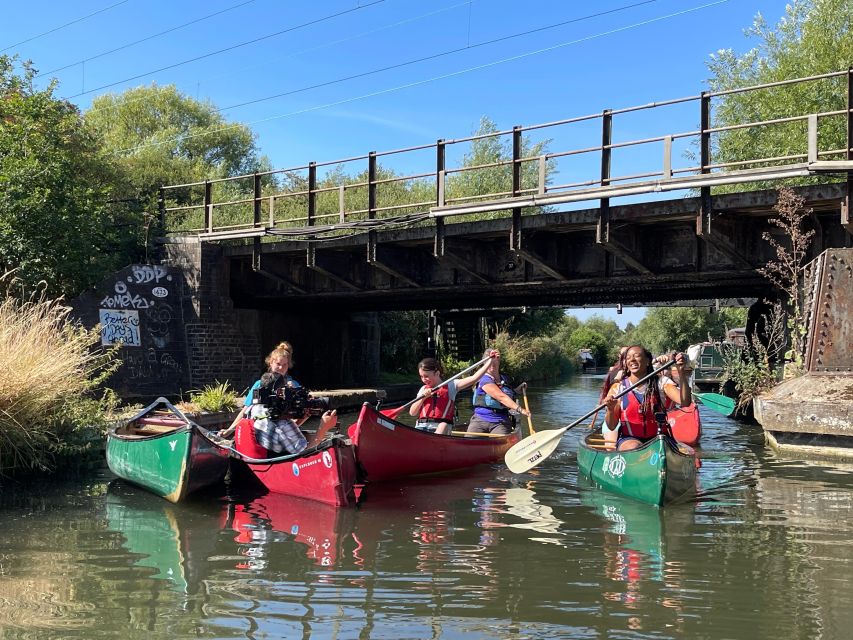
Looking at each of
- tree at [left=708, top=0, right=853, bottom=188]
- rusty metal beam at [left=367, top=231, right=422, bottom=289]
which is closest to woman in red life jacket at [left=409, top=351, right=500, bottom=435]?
rusty metal beam at [left=367, top=231, right=422, bottom=289]

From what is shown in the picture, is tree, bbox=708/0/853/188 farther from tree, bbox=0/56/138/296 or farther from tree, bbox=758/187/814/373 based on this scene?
tree, bbox=0/56/138/296

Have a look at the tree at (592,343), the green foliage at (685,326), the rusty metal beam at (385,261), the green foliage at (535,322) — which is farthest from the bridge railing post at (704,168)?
the tree at (592,343)

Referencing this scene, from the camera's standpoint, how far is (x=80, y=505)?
9172mm

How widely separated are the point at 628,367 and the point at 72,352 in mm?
6933

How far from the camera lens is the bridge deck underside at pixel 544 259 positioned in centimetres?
1485

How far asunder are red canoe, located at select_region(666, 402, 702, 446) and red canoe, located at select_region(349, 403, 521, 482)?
13.0 feet

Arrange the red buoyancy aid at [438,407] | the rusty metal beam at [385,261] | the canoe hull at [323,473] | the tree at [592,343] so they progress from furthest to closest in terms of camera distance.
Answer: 1. the tree at [592,343]
2. the rusty metal beam at [385,261]
3. the red buoyancy aid at [438,407]
4. the canoe hull at [323,473]

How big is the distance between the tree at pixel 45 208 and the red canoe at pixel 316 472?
10.1m

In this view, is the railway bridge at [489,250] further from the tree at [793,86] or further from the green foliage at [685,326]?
the green foliage at [685,326]

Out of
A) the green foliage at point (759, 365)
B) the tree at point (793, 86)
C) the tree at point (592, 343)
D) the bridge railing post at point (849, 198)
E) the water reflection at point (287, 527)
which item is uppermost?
the tree at point (793, 86)

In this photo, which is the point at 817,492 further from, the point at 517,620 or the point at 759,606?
the point at 517,620

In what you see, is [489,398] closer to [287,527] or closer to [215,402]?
[287,527]

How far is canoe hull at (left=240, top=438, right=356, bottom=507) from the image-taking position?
8.69 m

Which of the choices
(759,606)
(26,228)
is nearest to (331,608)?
(759,606)
